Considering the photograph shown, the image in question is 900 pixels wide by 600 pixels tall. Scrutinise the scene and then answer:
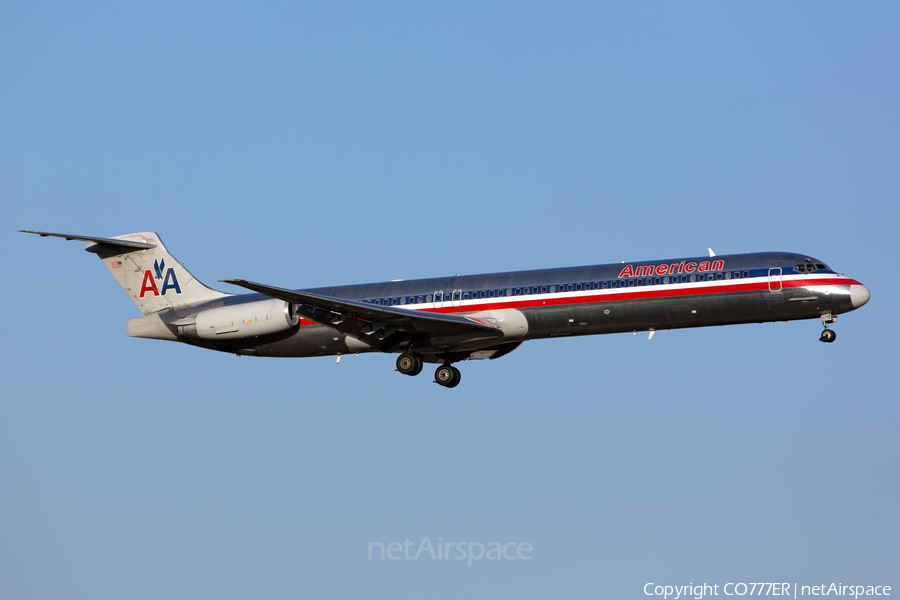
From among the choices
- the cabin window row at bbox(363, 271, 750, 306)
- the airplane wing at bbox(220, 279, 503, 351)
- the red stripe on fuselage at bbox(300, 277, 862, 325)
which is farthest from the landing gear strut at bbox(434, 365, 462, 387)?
the red stripe on fuselage at bbox(300, 277, 862, 325)

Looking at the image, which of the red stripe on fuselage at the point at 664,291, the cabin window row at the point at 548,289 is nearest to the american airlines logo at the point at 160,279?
the cabin window row at the point at 548,289

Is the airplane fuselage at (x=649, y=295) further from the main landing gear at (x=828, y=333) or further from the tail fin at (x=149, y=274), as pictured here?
the tail fin at (x=149, y=274)

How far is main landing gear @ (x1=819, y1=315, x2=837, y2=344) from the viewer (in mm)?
30609

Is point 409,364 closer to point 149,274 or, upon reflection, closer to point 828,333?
point 149,274

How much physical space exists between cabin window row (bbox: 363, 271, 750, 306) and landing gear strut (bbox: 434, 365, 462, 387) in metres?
3.01

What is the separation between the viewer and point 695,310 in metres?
31.0

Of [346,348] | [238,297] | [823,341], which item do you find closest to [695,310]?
[823,341]

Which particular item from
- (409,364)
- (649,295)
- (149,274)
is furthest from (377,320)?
(149,274)

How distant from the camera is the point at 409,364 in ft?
113

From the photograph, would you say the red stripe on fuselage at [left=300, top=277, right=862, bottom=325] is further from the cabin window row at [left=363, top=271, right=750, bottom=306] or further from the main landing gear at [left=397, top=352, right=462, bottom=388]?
the main landing gear at [left=397, top=352, right=462, bottom=388]

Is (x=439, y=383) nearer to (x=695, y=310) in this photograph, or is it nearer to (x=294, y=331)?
(x=294, y=331)

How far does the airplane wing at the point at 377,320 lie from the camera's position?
3172 centimetres

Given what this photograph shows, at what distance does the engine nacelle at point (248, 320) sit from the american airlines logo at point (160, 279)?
3.02 metres

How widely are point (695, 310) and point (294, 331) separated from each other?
13307 millimetres
